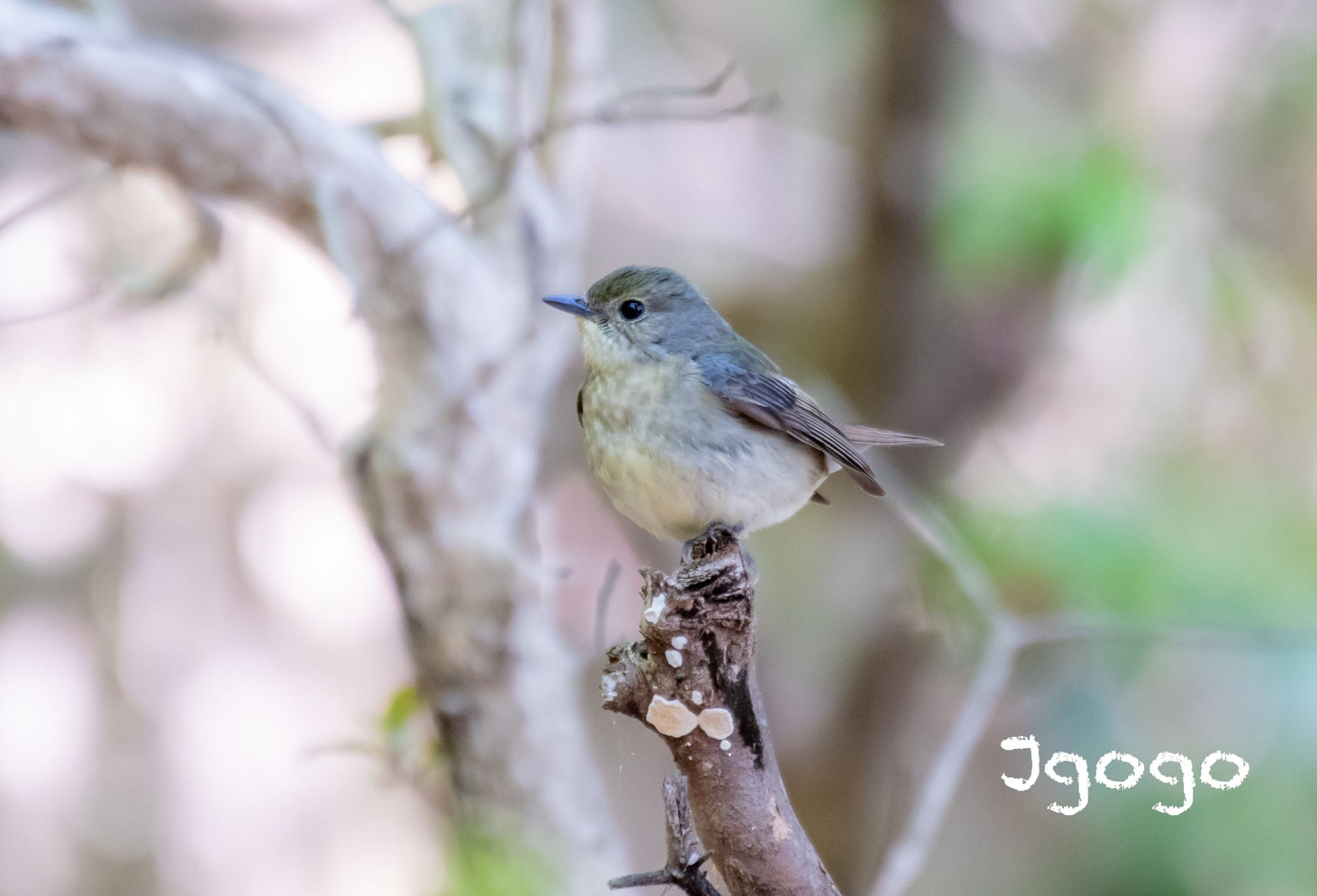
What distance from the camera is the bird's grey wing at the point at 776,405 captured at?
238 cm

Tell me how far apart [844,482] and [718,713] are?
3.19 meters

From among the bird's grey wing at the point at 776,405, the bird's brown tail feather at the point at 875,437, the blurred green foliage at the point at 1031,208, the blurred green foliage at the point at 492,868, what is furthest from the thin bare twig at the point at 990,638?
the blurred green foliage at the point at 492,868

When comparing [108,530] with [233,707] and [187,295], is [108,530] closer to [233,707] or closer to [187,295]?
[233,707]

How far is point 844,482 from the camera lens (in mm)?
4754

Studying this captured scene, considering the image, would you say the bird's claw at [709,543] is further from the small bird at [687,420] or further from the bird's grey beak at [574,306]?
the bird's grey beak at [574,306]

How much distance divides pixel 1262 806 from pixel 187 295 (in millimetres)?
4156

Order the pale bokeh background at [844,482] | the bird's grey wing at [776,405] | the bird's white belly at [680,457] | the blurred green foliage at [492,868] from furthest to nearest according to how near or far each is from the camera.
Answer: the pale bokeh background at [844,482] < the bird's grey wing at [776,405] < the bird's white belly at [680,457] < the blurred green foliage at [492,868]

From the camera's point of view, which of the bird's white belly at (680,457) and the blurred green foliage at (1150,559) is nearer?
the bird's white belly at (680,457)

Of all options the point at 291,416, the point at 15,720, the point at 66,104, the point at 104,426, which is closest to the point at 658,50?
the point at 291,416

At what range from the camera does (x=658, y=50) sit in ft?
17.6

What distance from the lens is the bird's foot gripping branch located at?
1632mm

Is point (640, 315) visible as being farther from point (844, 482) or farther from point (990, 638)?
point (844, 482)

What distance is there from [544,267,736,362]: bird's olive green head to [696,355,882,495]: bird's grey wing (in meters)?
0.09

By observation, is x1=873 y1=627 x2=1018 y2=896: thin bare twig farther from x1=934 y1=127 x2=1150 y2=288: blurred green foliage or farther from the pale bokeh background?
x1=934 y1=127 x2=1150 y2=288: blurred green foliage
